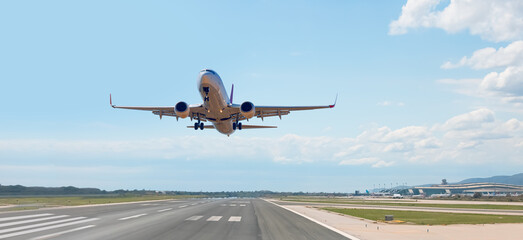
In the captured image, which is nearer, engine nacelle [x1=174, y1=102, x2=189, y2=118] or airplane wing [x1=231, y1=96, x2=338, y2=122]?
engine nacelle [x1=174, y1=102, x2=189, y2=118]

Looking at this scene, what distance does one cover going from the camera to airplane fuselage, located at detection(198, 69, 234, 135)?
3444cm

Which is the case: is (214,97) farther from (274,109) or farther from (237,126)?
(237,126)

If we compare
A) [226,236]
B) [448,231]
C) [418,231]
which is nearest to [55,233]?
[226,236]

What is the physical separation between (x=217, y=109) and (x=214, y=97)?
2837 millimetres

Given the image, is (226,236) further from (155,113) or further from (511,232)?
(155,113)

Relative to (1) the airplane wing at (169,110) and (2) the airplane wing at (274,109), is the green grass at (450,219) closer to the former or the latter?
(2) the airplane wing at (274,109)

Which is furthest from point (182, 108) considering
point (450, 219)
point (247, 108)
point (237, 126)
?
point (450, 219)

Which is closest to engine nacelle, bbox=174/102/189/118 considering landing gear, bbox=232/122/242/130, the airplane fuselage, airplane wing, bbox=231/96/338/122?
the airplane fuselage

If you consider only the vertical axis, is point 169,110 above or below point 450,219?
above

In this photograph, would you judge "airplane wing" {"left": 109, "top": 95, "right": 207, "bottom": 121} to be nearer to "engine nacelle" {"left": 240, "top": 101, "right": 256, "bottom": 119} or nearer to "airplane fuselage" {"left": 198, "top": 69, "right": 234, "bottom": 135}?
"airplane fuselage" {"left": 198, "top": 69, "right": 234, "bottom": 135}

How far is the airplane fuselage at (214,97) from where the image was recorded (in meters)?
34.4

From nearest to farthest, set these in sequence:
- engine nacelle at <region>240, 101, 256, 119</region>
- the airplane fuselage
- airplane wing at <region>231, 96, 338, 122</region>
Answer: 1. the airplane fuselage
2. engine nacelle at <region>240, 101, 256, 119</region>
3. airplane wing at <region>231, 96, 338, 122</region>

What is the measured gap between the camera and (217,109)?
1532 inches

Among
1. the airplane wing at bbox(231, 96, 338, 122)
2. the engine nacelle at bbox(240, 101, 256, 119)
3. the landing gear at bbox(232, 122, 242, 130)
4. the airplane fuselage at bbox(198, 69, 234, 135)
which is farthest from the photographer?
the landing gear at bbox(232, 122, 242, 130)
